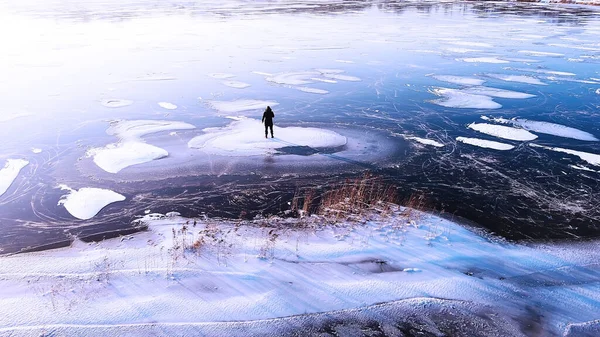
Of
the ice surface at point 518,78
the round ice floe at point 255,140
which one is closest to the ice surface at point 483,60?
the ice surface at point 518,78

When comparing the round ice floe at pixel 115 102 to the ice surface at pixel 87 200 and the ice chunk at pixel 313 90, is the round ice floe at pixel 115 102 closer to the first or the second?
the ice chunk at pixel 313 90

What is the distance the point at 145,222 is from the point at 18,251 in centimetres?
208

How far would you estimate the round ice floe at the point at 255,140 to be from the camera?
12234 mm

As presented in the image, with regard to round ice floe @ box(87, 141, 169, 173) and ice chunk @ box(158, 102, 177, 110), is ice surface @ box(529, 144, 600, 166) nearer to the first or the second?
round ice floe @ box(87, 141, 169, 173)

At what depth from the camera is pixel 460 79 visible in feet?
65.9

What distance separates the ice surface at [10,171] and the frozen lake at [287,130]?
5 centimetres

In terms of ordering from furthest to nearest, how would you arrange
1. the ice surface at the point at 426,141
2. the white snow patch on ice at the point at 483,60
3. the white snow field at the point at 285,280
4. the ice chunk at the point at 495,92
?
the white snow patch on ice at the point at 483,60, the ice chunk at the point at 495,92, the ice surface at the point at 426,141, the white snow field at the point at 285,280

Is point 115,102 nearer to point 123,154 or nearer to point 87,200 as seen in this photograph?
point 123,154

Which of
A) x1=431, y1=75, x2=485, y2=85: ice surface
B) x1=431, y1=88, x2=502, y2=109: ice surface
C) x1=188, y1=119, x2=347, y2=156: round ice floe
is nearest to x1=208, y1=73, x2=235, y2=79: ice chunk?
x1=188, y1=119, x2=347, y2=156: round ice floe

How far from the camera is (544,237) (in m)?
8.12

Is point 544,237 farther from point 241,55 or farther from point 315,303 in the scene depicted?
point 241,55

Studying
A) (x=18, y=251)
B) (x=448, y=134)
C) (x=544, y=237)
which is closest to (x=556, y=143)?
(x=448, y=134)

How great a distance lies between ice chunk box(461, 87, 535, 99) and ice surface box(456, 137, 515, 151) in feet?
18.6

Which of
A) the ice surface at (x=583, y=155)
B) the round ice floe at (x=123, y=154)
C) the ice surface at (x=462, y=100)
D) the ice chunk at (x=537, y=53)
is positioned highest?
the ice chunk at (x=537, y=53)
